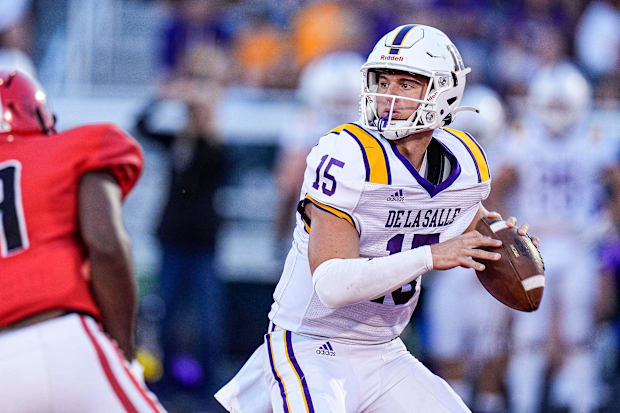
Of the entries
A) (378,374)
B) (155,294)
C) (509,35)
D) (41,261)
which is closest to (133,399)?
(41,261)

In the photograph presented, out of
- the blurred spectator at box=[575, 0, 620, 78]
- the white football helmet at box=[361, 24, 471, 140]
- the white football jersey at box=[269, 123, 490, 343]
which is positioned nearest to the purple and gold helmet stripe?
the white football helmet at box=[361, 24, 471, 140]

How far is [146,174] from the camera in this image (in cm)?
803

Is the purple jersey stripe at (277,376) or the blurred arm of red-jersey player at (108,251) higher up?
the blurred arm of red-jersey player at (108,251)

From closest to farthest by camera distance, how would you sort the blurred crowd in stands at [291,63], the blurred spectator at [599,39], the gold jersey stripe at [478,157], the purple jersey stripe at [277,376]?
the purple jersey stripe at [277,376], the gold jersey stripe at [478,157], the blurred crowd in stands at [291,63], the blurred spectator at [599,39]

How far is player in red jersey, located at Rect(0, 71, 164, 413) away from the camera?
2.89m

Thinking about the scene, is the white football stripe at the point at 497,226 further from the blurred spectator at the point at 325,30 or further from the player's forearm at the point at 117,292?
the blurred spectator at the point at 325,30

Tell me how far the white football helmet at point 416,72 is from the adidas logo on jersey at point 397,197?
0.21m

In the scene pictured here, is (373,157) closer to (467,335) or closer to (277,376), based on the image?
(277,376)

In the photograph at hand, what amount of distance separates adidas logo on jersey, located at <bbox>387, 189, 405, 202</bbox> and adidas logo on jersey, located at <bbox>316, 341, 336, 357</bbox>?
0.53 metres

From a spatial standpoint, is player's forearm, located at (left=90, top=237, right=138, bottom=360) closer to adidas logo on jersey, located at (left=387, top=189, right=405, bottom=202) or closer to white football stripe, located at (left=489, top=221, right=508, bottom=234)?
adidas logo on jersey, located at (left=387, top=189, right=405, bottom=202)

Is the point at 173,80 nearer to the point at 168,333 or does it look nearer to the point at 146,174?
the point at 146,174

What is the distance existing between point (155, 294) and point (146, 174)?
1062mm

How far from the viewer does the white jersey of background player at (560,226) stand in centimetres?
666

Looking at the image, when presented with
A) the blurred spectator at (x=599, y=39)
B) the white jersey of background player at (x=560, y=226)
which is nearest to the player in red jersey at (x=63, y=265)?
the white jersey of background player at (x=560, y=226)
